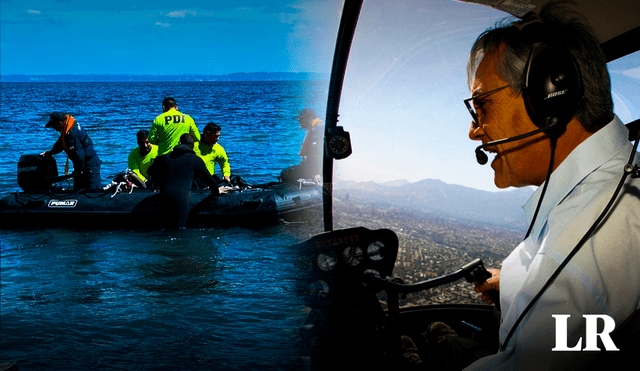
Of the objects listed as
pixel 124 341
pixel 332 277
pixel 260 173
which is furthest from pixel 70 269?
pixel 260 173

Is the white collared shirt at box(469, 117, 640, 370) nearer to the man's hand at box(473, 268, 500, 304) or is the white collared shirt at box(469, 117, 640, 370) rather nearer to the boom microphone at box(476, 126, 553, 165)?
the boom microphone at box(476, 126, 553, 165)

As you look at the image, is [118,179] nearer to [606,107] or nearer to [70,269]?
[70,269]

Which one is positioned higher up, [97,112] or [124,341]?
[97,112]

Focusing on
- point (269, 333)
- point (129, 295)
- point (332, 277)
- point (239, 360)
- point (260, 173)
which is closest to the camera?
point (332, 277)

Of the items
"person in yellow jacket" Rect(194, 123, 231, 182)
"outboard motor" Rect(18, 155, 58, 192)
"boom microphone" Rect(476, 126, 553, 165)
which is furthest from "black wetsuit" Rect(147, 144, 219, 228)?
"boom microphone" Rect(476, 126, 553, 165)

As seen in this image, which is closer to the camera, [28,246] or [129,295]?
[129,295]

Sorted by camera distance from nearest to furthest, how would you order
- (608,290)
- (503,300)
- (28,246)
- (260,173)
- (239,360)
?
(608,290) < (503,300) < (239,360) < (28,246) < (260,173)

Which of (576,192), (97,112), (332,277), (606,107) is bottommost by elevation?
(332,277)
